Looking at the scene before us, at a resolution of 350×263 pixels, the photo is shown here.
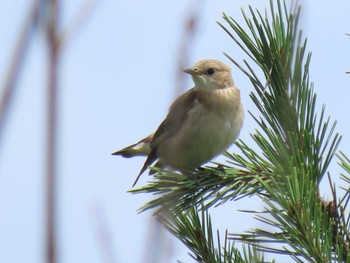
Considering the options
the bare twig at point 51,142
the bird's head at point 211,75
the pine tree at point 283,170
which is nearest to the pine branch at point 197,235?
the pine tree at point 283,170

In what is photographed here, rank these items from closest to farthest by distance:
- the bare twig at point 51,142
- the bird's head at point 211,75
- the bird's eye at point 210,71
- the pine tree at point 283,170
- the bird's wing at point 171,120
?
the bare twig at point 51,142
the pine tree at point 283,170
the bird's wing at point 171,120
the bird's head at point 211,75
the bird's eye at point 210,71

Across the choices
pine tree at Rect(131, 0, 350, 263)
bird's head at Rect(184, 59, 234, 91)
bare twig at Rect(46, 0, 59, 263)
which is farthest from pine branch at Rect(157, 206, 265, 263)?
bird's head at Rect(184, 59, 234, 91)

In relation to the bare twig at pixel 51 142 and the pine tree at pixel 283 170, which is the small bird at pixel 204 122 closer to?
the pine tree at pixel 283 170

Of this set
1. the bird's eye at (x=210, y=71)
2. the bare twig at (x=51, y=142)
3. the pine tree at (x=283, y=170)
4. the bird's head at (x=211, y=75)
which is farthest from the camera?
the bird's eye at (x=210, y=71)

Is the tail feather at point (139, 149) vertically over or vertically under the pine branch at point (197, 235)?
over

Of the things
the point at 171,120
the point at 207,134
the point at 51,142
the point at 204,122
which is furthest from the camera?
the point at 171,120

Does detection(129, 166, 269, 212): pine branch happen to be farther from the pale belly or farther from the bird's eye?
the bird's eye

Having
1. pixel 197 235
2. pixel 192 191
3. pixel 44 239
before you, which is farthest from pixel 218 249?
pixel 44 239

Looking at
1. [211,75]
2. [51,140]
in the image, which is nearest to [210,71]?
[211,75]

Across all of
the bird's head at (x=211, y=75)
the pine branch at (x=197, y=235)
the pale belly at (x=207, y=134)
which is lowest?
the pine branch at (x=197, y=235)

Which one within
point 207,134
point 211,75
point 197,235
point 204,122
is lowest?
point 197,235

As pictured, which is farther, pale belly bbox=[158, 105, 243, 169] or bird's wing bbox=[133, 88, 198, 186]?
bird's wing bbox=[133, 88, 198, 186]

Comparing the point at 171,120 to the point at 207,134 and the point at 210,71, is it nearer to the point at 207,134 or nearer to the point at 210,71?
the point at 207,134

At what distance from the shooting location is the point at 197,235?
2459 mm
